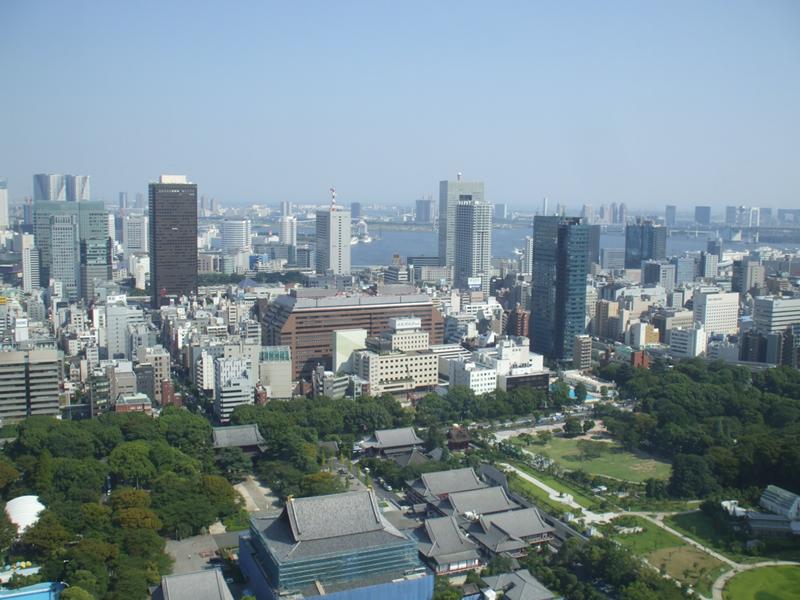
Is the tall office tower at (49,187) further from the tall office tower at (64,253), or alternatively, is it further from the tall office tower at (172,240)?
the tall office tower at (172,240)

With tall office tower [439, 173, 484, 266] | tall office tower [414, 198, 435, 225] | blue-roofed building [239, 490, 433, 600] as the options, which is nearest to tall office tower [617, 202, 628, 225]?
tall office tower [414, 198, 435, 225]

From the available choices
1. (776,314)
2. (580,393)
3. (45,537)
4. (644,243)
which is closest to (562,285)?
(580,393)

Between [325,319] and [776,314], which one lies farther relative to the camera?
[776,314]

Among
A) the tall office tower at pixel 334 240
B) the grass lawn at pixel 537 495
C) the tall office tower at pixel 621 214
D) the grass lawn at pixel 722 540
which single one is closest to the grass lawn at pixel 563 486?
the grass lawn at pixel 537 495

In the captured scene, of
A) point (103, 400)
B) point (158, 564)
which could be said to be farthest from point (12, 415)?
point (158, 564)

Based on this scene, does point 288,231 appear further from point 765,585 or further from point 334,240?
point 765,585
